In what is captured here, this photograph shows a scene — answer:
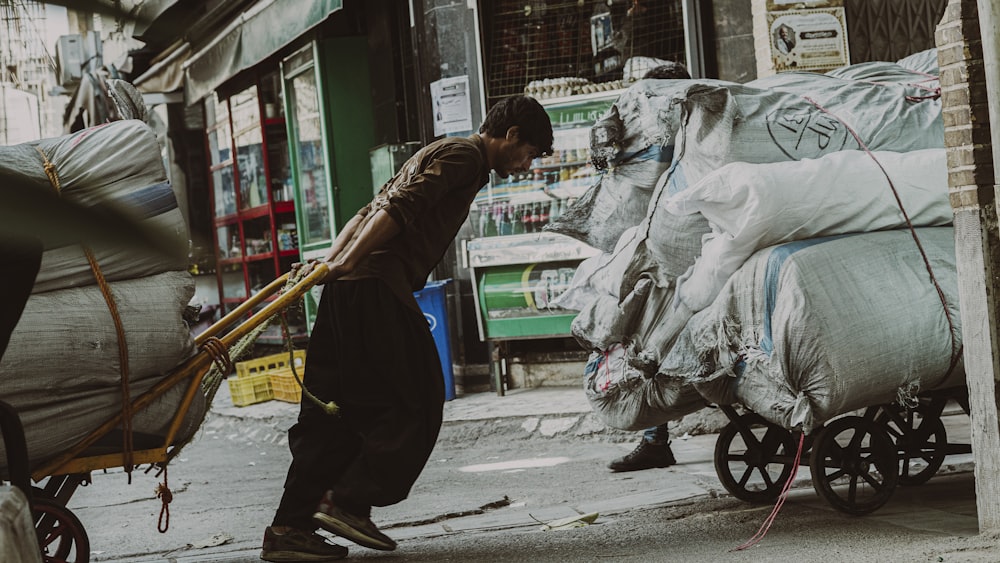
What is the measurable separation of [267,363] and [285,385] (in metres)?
0.63

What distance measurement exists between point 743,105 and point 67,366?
2.58 meters

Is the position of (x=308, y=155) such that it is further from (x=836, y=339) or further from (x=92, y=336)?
(x=836, y=339)

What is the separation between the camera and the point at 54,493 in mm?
3584

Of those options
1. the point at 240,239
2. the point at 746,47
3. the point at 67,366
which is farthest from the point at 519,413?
the point at 240,239

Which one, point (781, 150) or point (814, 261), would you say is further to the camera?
point (781, 150)

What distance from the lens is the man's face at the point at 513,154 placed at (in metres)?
4.01

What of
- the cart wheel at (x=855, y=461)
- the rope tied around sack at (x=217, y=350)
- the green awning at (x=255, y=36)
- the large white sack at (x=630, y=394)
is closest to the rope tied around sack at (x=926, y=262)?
the cart wheel at (x=855, y=461)

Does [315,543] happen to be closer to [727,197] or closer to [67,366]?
[67,366]

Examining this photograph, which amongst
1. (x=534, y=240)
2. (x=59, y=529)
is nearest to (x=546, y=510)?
(x=59, y=529)

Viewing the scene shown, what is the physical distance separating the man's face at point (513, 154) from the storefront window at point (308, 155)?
6.09m

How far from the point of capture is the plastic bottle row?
780 centimetres

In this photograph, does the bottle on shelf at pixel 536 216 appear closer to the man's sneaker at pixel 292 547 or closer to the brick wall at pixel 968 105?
the man's sneaker at pixel 292 547

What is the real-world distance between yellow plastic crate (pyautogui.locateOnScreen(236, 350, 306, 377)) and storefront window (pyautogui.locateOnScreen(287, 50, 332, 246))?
4.17 feet

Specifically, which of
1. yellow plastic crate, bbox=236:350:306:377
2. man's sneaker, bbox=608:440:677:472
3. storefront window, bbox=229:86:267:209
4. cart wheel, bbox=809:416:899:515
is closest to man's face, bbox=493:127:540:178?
cart wheel, bbox=809:416:899:515
